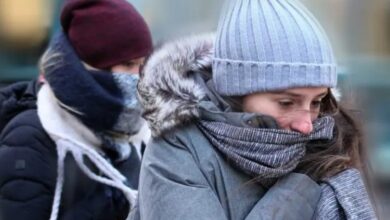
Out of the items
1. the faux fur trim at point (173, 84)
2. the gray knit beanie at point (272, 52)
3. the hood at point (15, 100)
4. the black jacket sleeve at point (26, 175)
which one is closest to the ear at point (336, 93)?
the faux fur trim at point (173, 84)

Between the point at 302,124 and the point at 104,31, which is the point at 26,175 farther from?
the point at 302,124

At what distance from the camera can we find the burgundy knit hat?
9.08 feet

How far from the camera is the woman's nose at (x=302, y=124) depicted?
1.83 m

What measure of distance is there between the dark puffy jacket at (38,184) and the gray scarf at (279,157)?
845 millimetres

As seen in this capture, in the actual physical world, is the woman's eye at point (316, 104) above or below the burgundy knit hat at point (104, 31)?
above

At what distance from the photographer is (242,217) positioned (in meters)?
1.82

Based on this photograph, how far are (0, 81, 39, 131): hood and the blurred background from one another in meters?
2.12

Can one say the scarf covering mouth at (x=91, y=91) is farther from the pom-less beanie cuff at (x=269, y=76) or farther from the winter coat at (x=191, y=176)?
the pom-less beanie cuff at (x=269, y=76)

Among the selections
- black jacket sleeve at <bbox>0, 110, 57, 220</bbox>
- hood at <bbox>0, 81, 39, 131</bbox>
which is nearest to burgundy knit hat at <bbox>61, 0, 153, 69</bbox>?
hood at <bbox>0, 81, 39, 131</bbox>

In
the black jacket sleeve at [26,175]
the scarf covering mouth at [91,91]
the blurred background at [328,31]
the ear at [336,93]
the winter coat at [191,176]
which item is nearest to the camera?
the winter coat at [191,176]

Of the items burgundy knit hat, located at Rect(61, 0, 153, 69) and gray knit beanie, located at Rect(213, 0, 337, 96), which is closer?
gray knit beanie, located at Rect(213, 0, 337, 96)

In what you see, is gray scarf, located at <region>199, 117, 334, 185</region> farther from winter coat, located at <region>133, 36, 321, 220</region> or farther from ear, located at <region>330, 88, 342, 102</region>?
ear, located at <region>330, 88, 342, 102</region>

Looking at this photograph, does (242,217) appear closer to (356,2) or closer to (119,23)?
(119,23)

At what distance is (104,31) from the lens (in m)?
2.80
